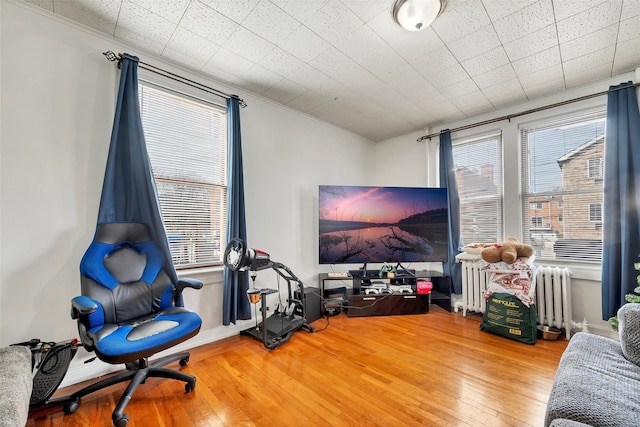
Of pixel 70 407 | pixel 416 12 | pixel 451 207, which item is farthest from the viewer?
pixel 451 207

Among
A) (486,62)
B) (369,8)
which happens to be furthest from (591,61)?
(369,8)

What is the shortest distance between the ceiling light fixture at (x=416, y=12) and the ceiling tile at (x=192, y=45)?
1.44 meters

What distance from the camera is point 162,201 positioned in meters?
2.39

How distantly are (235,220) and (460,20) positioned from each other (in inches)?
96.7

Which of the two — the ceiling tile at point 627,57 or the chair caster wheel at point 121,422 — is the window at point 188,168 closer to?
the chair caster wheel at point 121,422

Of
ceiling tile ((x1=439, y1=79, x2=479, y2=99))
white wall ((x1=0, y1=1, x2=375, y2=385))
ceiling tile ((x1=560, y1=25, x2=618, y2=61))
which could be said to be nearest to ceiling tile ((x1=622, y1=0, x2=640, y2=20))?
ceiling tile ((x1=560, y1=25, x2=618, y2=61))

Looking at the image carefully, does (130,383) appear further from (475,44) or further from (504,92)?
(504,92)

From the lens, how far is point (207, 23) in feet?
6.46

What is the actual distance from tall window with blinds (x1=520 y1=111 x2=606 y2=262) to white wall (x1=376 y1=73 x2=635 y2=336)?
0.31 ft

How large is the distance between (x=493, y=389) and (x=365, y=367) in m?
0.86

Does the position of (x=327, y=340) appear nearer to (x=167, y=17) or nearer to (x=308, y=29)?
(x=308, y=29)

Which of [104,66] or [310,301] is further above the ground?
[104,66]

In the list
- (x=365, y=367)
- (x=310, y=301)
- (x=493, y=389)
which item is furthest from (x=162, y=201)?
(x=493, y=389)

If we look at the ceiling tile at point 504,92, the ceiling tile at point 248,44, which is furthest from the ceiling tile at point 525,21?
the ceiling tile at point 248,44
